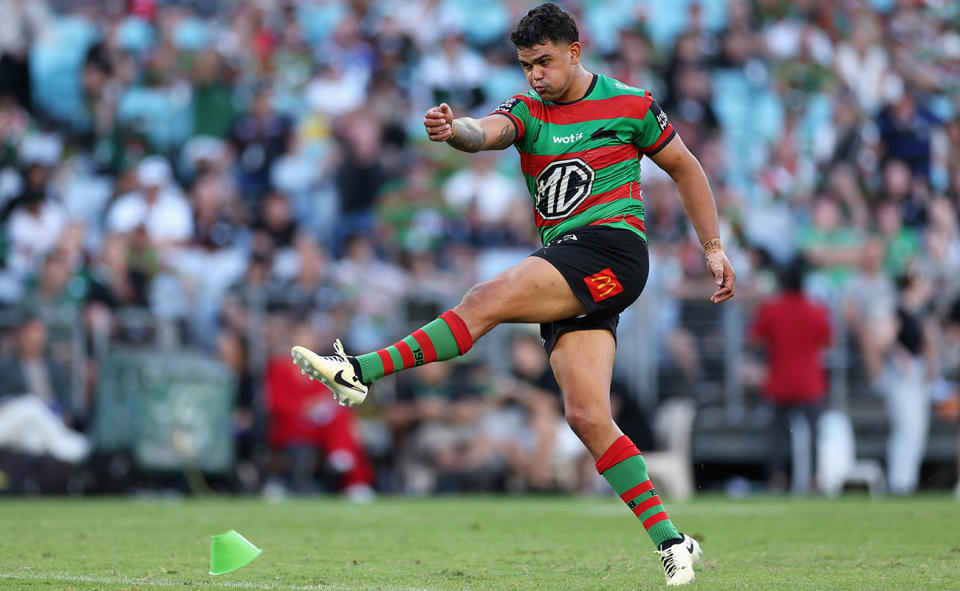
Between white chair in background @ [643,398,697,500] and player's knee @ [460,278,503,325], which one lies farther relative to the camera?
white chair in background @ [643,398,697,500]

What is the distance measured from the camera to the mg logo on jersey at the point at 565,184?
20.6ft

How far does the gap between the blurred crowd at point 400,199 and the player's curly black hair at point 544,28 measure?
8.62 meters

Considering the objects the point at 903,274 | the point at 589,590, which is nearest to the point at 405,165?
the point at 903,274

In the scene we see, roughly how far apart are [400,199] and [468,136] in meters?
10.7

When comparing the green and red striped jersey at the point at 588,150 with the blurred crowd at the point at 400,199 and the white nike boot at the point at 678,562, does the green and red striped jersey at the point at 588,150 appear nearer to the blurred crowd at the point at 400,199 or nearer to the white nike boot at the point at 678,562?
the white nike boot at the point at 678,562

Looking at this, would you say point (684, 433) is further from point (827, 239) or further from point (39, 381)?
point (39, 381)

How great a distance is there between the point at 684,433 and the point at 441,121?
31.6 ft

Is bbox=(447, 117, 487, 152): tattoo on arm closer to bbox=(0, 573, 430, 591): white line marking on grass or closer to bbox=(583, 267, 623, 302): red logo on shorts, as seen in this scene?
bbox=(583, 267, 623, 302): red logo on shorts

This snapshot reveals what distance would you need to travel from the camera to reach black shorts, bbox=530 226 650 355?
6059 millimetres

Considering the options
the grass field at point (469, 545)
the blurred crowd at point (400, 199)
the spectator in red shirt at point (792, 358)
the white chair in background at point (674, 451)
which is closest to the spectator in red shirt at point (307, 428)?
the blurred crowd at point (400, 199)

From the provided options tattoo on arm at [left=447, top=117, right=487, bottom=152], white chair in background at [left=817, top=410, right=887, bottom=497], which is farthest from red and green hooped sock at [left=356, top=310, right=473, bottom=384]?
white chair in background at [left=817, top=410, right=887, bottom=497]

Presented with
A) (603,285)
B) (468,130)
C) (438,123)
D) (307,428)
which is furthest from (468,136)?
(307,428)

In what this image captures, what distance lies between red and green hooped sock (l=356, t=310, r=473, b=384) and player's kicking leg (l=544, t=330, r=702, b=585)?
54cm

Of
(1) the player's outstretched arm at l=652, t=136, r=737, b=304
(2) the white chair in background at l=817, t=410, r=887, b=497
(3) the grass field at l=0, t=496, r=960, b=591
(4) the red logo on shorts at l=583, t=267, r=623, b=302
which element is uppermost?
(1) the player's outstretched arm at l=652, t=136, r=737, b=304
